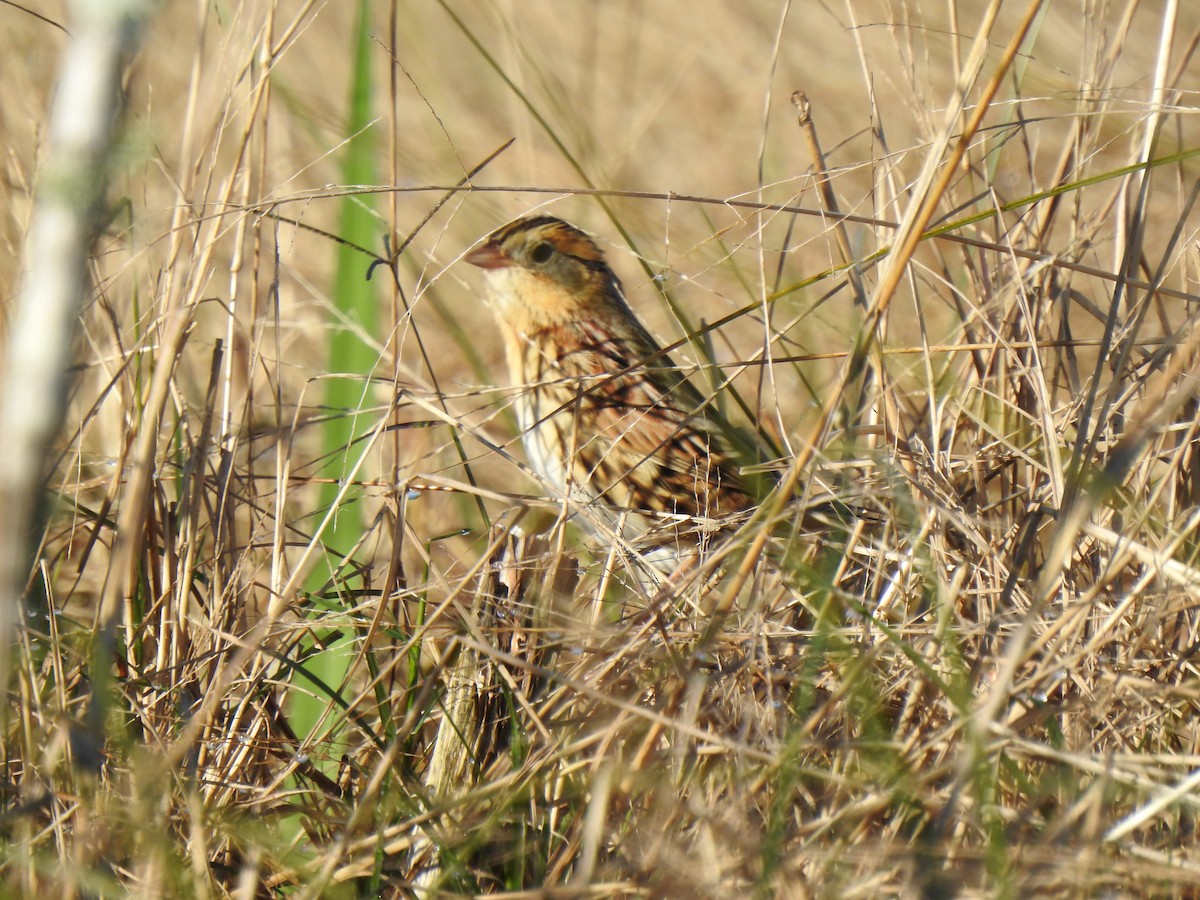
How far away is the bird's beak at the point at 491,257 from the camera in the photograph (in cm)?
322

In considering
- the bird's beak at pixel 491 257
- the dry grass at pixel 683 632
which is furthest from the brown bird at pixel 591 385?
the dry grass at pixel 683 632

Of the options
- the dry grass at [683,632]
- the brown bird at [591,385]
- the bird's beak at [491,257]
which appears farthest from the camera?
the bird's beak at [491,257]

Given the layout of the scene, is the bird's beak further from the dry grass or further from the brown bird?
the dry grass

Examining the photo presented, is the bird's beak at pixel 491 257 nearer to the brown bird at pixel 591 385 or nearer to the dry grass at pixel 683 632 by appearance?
the brown bird at pixel 591 385

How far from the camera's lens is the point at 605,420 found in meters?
2.90

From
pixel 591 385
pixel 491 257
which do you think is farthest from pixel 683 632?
pixel 491 257

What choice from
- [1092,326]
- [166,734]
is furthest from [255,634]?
[1092,326]

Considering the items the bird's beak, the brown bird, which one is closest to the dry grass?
the brown bird

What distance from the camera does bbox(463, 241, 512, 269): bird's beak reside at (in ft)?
10.6

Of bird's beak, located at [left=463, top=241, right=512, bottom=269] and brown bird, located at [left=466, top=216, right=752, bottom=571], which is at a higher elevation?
bird's beak, located at [left=463, top=241, right=512, bottom=269]

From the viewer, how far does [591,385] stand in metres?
2.72

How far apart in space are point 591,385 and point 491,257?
0.67m

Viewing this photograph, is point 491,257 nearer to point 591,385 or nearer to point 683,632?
point 591,385

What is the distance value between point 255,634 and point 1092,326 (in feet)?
11.1
